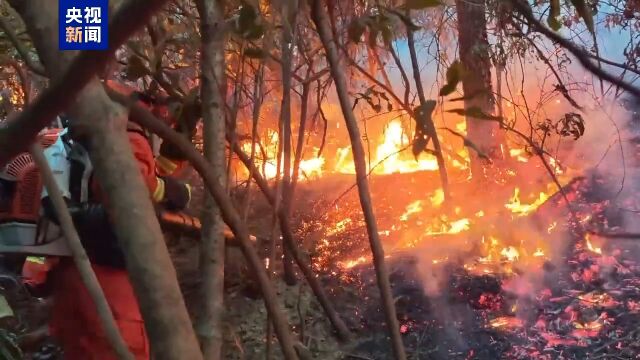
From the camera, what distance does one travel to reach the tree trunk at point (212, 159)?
1.68m

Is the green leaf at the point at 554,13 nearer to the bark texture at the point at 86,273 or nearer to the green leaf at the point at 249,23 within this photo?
the green leaf at the point at 249,23

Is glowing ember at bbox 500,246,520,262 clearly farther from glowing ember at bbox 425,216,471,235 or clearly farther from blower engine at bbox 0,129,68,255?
blower engine at bbox 0,129,68,255

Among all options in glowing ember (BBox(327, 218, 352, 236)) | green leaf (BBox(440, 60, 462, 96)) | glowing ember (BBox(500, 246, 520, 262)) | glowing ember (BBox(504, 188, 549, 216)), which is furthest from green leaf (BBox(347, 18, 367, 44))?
glowing ember (BBox(504, 188, 549, 216))

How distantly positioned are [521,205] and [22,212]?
435 cm

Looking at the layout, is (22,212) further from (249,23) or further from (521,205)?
(521,205)

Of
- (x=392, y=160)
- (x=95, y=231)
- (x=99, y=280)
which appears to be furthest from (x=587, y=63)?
(x=392, y=160)

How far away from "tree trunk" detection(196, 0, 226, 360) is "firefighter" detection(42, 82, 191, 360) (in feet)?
2.19

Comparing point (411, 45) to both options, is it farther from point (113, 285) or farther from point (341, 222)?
point (341, 222)

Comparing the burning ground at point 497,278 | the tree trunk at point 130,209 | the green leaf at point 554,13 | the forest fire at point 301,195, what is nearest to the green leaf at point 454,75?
the forest fire at point 301,195

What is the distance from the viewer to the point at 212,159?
1.77 meters

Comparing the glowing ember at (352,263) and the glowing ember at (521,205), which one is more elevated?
the glowing ember at (521,205)

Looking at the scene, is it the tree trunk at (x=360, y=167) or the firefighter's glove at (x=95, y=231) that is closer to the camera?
the tree trunk at (x=360, y=167)

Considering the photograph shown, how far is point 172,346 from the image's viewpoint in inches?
30.4

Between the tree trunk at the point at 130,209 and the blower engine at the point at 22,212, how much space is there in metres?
1.79
